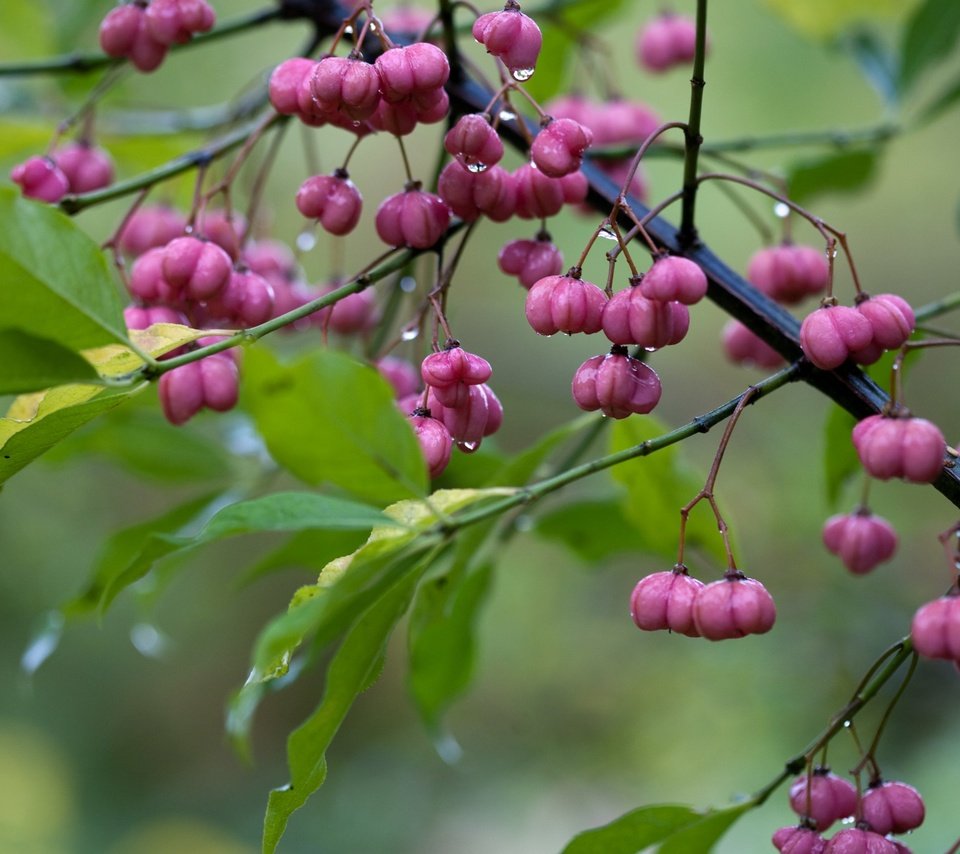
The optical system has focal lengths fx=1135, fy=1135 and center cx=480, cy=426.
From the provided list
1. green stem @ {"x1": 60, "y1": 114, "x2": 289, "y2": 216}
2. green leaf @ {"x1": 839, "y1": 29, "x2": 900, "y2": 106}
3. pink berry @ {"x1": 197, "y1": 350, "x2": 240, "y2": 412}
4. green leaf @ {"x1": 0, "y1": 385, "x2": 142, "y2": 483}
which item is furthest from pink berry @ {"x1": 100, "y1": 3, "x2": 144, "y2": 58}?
green leaf @ {"x1": 839, "y1": 29, "x2": 900, "y2": 106}

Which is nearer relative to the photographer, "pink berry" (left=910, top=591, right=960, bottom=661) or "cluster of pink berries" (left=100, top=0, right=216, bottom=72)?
"pink berry" (left=910, top=591, right=960, bottom=661)

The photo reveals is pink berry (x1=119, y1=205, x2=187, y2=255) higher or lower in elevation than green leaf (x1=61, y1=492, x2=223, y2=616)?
higher

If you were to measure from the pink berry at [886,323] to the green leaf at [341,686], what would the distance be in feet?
1.24

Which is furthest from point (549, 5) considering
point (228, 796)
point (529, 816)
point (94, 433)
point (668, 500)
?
point (228, 796)

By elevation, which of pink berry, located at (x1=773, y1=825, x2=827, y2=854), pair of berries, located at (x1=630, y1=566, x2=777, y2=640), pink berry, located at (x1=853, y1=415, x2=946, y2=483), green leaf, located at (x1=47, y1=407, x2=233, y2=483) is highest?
pink berry, located at (x1=853, y1=415, x2=946, y2=483)

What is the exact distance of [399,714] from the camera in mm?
4441

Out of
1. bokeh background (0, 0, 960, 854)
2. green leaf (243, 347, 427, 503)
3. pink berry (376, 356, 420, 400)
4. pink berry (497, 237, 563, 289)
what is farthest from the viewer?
bokeh background (0, 0, 960, 854)

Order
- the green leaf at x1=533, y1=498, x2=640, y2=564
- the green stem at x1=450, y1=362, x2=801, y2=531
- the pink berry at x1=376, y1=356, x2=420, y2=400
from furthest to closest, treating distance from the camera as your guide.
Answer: the green leaf at x1=533, y1=498, x2=640, y2=564, the pink berry at x1=376, y1=356, x2=420, y2=400, the green stem at x1=450, y1=362, x2=801, y2=531

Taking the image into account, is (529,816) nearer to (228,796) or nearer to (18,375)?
(228,796)

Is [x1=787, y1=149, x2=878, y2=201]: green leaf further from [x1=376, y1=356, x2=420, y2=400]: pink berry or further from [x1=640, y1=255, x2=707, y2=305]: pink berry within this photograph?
[x1=640, y1=255, x2=707, y2=305]: pink berry

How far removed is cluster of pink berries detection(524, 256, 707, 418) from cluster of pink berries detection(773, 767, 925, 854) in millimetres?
364

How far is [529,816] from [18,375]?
9.96 ft

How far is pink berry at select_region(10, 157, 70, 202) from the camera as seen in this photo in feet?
3.82

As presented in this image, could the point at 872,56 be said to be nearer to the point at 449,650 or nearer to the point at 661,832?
the point at 449,650
